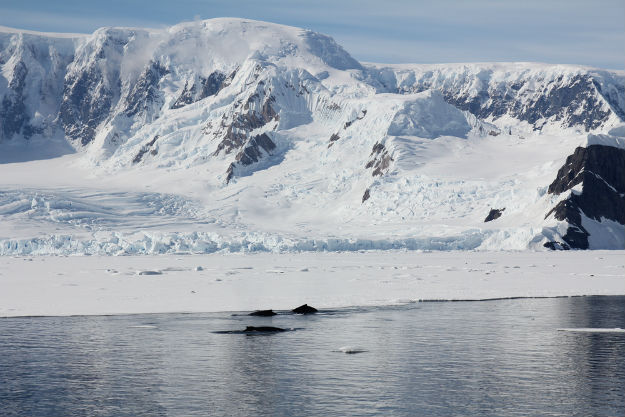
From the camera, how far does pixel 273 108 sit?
159 meters

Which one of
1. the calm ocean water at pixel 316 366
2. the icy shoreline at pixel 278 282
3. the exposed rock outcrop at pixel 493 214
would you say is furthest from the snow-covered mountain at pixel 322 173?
the calm ocean water at pixel 316 366

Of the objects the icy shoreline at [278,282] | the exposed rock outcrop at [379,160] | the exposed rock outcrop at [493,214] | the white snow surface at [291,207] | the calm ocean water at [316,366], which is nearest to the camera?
the calm ocean water at [316,366]

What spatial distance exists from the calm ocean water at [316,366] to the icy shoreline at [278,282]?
5.25 metres

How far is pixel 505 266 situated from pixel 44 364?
45293 mm

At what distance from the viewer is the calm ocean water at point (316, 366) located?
2081 centimetres

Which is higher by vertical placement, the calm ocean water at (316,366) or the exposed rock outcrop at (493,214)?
the exposed rock outcrop at (493,214)

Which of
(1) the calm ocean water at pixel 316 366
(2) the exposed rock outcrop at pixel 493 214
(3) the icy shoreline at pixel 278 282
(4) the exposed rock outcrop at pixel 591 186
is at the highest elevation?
(4) the exposed rock outcrop at pixel 591 186

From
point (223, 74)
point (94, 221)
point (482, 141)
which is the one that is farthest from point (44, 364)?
point (223, 74)

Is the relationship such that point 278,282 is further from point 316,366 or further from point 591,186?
point 591,186

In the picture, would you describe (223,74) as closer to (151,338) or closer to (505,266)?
(505,266)

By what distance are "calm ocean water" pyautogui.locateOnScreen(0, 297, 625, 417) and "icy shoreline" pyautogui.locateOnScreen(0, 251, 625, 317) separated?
5.25 metres

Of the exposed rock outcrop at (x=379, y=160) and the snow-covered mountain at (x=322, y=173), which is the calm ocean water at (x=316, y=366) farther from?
the exposed rock outcrop at (x=379, y=160)

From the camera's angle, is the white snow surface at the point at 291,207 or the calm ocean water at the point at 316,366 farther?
the white snow surface at the point at 291,207

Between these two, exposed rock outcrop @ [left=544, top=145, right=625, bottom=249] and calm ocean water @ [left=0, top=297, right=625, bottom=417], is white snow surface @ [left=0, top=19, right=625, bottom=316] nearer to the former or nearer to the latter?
exposed rock outcrop @ [left=544, top=145, right=625, bottom=249]
